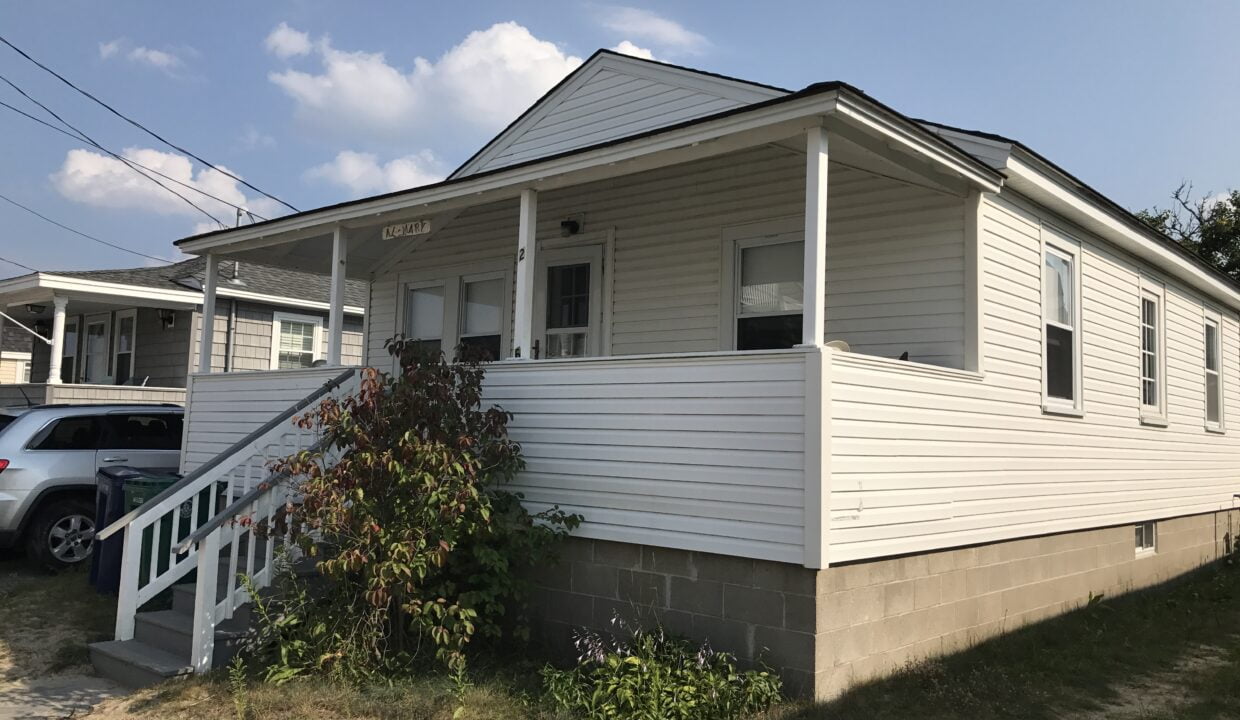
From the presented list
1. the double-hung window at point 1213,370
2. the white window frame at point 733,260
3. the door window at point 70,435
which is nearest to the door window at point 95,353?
the door window at point 70,435

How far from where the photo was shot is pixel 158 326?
671 inches

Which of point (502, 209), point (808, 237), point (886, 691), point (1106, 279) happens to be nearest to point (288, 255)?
point (502, 209)

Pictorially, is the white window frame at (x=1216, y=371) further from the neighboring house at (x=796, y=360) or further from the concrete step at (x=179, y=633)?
the concrete step at (x=179, y=633)

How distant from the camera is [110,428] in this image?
1059 centimetres

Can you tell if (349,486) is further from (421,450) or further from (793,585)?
(793,585)

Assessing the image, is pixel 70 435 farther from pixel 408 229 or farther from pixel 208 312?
pixel 408 229

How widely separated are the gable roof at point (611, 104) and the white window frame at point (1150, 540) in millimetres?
6181

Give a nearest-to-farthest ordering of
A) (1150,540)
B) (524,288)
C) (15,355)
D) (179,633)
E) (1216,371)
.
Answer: (179,633) → (524,288) → (1150,540) → (1216,371) → (15,355)

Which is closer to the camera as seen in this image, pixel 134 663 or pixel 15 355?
pixel 134 663

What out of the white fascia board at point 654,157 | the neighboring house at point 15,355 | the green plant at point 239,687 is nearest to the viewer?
the green plant at point 239,687

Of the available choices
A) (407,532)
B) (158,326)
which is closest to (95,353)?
(158,326)

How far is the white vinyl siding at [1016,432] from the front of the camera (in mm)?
6051

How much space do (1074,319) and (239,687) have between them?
7.63 meters

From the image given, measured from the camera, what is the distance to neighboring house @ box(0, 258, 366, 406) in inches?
613
